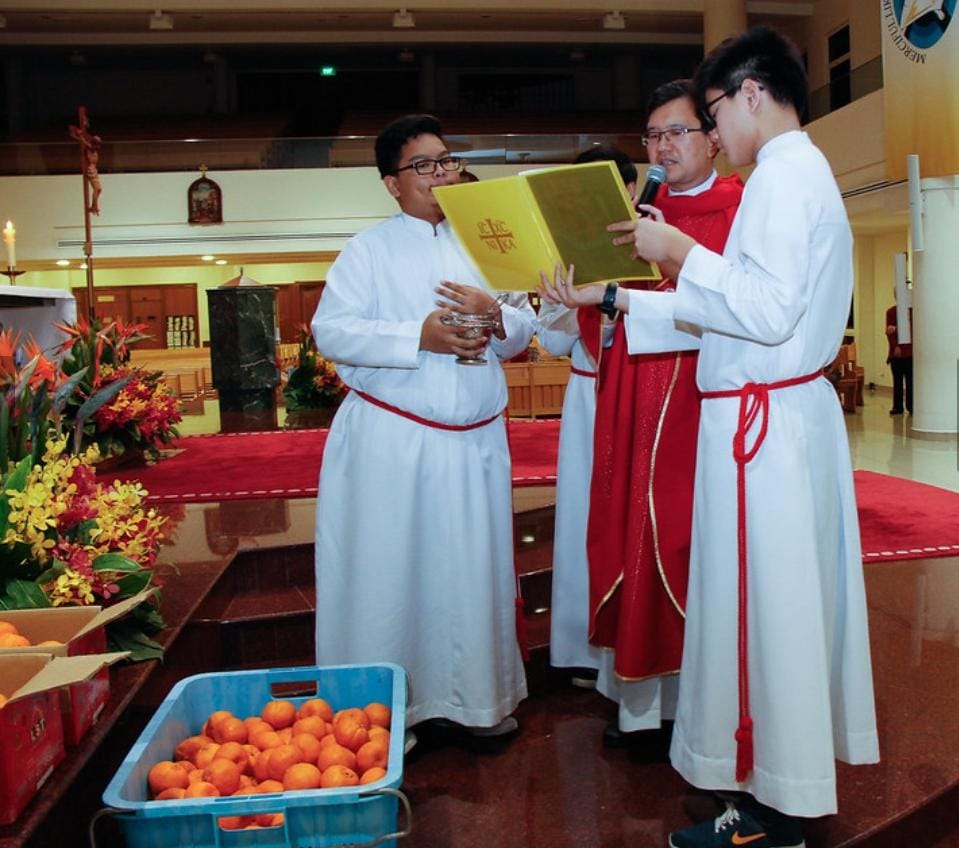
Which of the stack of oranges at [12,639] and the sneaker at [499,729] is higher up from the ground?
the stack of oranges at [12,639]

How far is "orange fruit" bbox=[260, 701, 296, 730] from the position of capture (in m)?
1.86

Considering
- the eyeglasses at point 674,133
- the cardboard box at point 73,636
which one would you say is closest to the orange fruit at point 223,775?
the cardboard box at point 73,636

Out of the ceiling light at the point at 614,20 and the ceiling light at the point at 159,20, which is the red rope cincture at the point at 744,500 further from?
the ceiling light at the point at 159,20

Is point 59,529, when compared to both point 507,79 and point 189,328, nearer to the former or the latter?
point 189,328

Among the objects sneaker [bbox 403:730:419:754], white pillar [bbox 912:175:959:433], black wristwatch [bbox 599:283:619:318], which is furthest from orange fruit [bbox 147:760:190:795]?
white pillar [bbox 912:175:959:433]

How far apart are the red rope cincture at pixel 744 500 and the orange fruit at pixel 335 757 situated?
2.29 ft

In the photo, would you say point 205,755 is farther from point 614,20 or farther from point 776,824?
point 614,20

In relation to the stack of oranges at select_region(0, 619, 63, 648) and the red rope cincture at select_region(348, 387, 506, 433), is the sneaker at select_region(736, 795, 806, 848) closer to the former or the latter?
the red rope cincture at select_region(348, 387, 506, 433)

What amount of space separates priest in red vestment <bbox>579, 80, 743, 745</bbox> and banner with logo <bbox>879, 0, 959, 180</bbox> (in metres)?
6.94

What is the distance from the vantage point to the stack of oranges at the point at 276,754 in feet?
5.33

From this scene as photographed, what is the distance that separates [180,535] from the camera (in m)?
3.71

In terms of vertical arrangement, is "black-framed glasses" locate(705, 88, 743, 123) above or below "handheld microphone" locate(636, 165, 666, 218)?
above

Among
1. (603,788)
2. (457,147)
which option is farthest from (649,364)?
(457,147)

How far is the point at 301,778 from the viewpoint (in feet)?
5.38
